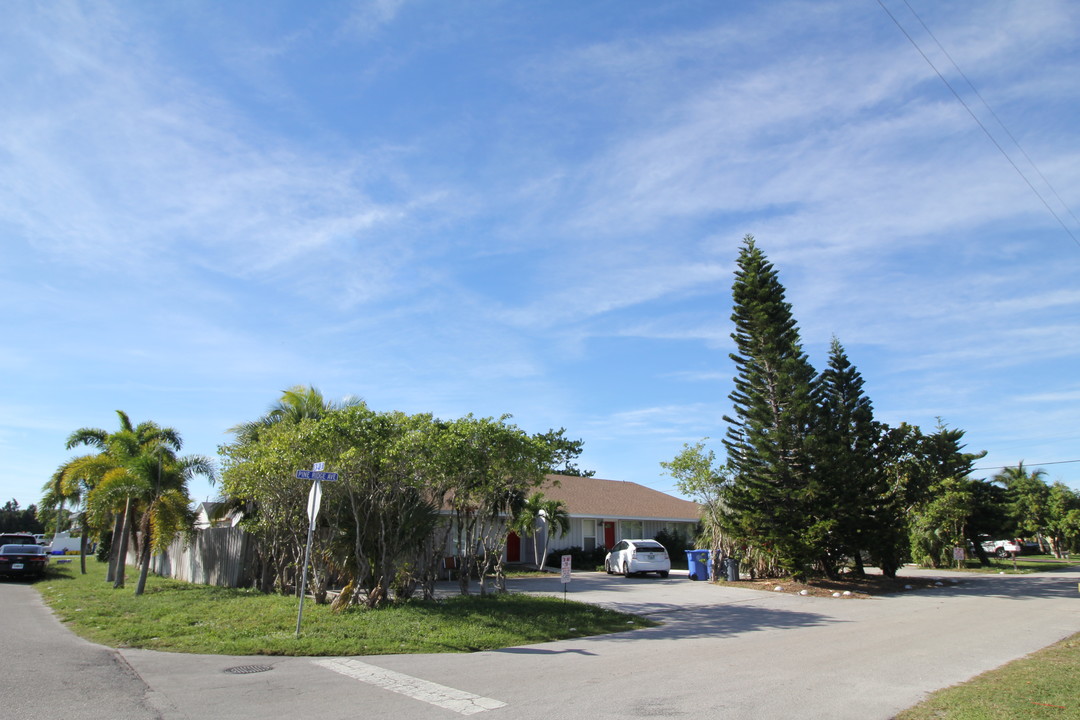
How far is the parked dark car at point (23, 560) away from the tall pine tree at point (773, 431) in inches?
986

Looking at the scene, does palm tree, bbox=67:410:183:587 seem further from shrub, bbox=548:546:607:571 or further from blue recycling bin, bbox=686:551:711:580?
blue recycling bin, bbox=686:551:711:580

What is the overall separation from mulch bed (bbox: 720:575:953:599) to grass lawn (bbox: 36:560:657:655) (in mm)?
9366

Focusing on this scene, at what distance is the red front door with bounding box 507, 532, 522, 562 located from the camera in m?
30.2

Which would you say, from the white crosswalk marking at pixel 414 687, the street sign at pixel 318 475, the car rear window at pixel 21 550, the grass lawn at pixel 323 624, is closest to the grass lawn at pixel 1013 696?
the white crosswalk marking at pixel 414 687

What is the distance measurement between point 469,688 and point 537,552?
23.4m

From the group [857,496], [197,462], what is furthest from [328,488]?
[857,496]

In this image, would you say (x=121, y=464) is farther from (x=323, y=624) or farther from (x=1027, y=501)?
(x=1027, y=501)

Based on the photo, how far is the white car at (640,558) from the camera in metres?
25.8

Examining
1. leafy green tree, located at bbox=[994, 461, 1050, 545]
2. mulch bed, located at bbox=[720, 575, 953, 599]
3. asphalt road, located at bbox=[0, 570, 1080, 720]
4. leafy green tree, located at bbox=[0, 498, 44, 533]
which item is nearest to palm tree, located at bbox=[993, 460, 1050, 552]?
leafy green tree, located at bbox=[994, 461, 1050, 545]

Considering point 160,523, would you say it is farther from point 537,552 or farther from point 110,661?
point 537,552

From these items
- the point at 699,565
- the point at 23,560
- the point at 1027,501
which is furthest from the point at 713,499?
the point at 1027,501

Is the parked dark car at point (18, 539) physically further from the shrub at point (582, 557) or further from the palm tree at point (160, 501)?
the shrub at point (582, 557)

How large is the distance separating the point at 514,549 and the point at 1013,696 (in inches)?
965

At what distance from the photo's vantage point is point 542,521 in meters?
29.8
